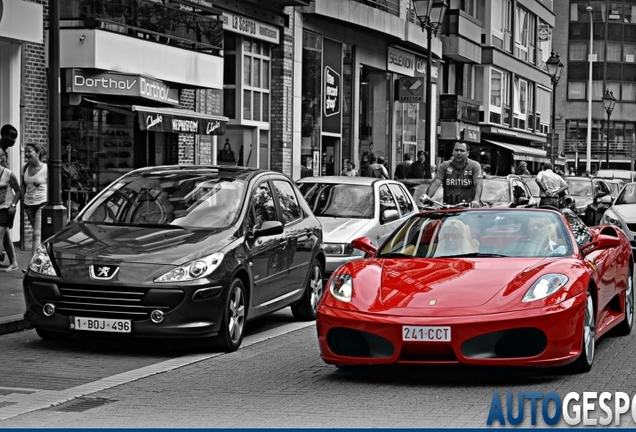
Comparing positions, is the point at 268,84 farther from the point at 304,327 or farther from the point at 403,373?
the point at 403,373

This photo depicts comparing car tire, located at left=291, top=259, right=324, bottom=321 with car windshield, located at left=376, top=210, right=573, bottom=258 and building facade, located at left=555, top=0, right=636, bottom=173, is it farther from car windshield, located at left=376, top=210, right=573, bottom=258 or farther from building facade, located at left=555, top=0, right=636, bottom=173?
building facade, located at left=555, top=0, right=636, bottom=173

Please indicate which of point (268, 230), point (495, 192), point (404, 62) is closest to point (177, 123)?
point (495, 192)

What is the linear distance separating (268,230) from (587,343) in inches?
135

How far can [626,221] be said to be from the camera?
70.7ft

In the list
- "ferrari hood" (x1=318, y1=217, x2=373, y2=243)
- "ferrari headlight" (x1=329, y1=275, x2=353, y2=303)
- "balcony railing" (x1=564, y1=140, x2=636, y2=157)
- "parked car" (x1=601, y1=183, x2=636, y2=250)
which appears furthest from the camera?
"balcony railing" (x1=564, y1=140, x2=636, y2=157)

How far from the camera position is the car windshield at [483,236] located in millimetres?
9422

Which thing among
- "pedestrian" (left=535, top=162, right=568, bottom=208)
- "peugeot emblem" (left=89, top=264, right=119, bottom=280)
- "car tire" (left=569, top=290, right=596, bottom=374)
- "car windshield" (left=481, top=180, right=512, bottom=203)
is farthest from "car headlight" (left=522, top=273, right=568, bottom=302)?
"pedestrian" (left=535, top=162, right=568, bottom=208)

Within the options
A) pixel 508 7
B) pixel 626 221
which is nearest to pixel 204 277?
pixel 626 221

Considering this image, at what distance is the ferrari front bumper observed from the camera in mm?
8086

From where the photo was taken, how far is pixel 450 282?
28.2 ft

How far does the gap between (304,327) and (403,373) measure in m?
3.34

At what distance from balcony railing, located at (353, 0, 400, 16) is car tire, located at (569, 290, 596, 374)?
26588 mm

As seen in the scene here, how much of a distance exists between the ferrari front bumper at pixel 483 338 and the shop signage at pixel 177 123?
13026 millimetres

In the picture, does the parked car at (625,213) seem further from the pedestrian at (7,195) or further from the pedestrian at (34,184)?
the pedestrian at (7,195)
